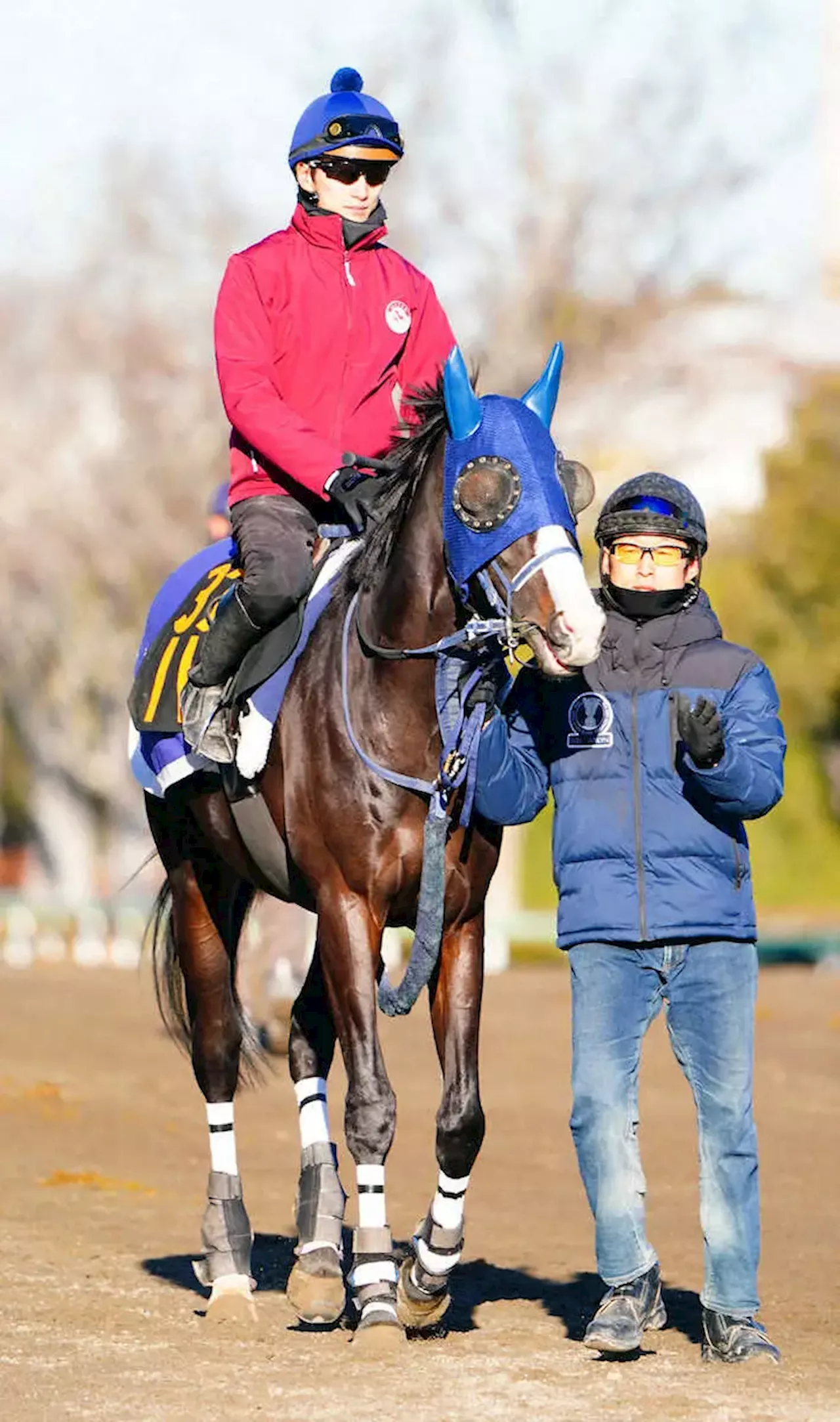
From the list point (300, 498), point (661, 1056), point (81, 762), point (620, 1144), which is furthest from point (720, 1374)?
point (81, 762)

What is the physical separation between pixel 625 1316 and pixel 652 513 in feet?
6.59

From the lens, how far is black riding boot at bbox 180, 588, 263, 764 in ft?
21.9

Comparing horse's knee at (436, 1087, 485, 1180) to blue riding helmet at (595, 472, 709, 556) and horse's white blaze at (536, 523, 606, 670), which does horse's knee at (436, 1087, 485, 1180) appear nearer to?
horse's white blaze at (536, 523, 606, 670)

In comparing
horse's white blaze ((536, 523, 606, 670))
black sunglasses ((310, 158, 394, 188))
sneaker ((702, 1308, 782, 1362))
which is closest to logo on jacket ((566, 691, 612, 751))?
horse's white blaze ((536, 523, 606, 670))

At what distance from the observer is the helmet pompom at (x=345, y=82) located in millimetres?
6926

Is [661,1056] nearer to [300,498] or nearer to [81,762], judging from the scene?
[300,498]

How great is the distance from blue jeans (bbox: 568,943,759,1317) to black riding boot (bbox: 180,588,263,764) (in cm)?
136

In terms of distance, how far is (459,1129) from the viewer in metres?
6.37

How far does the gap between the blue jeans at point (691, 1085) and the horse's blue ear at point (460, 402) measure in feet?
4.41

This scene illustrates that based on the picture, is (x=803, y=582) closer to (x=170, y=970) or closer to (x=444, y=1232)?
(x=170, y=970)

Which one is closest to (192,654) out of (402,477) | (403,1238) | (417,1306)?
(402,477)

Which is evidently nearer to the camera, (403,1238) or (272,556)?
(272,556)

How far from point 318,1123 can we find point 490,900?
20.1 m

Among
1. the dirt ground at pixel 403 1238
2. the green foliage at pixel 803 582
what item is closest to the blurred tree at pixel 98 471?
the green foliage at pixel 803 582
